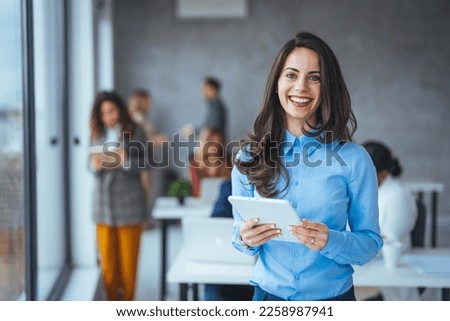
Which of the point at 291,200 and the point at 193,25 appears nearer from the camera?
the point at 291,200

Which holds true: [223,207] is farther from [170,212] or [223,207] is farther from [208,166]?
[208,166]

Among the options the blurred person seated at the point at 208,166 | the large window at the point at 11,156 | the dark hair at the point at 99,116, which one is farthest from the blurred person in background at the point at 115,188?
the large window at the point at 11,156

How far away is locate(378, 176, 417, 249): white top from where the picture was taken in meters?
2.42

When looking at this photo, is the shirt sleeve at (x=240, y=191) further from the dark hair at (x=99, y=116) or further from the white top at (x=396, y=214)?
the dark hair at (x=99, y=116)

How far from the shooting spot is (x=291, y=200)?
1401 millimetres

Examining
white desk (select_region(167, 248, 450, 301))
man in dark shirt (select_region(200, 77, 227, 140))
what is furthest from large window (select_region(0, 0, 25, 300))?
man in dark shirt (select_region(200, 77, 227, 140))

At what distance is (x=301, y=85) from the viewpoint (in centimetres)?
136

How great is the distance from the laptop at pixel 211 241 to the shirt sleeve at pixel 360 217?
0.80 meters

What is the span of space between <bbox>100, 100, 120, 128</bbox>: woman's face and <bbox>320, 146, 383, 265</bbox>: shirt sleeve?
6.94ft

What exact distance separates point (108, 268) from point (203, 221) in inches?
54.8

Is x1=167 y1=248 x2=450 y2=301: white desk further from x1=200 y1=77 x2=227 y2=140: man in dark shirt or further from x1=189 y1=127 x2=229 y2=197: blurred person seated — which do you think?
x1=200 y1=77 x2=227 y2=140: man in dark shirt

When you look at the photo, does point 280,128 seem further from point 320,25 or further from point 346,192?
point 320,25

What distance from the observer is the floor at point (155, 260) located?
3018 millimetres

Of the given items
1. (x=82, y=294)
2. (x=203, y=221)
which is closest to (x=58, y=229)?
(x=82, y=294)
